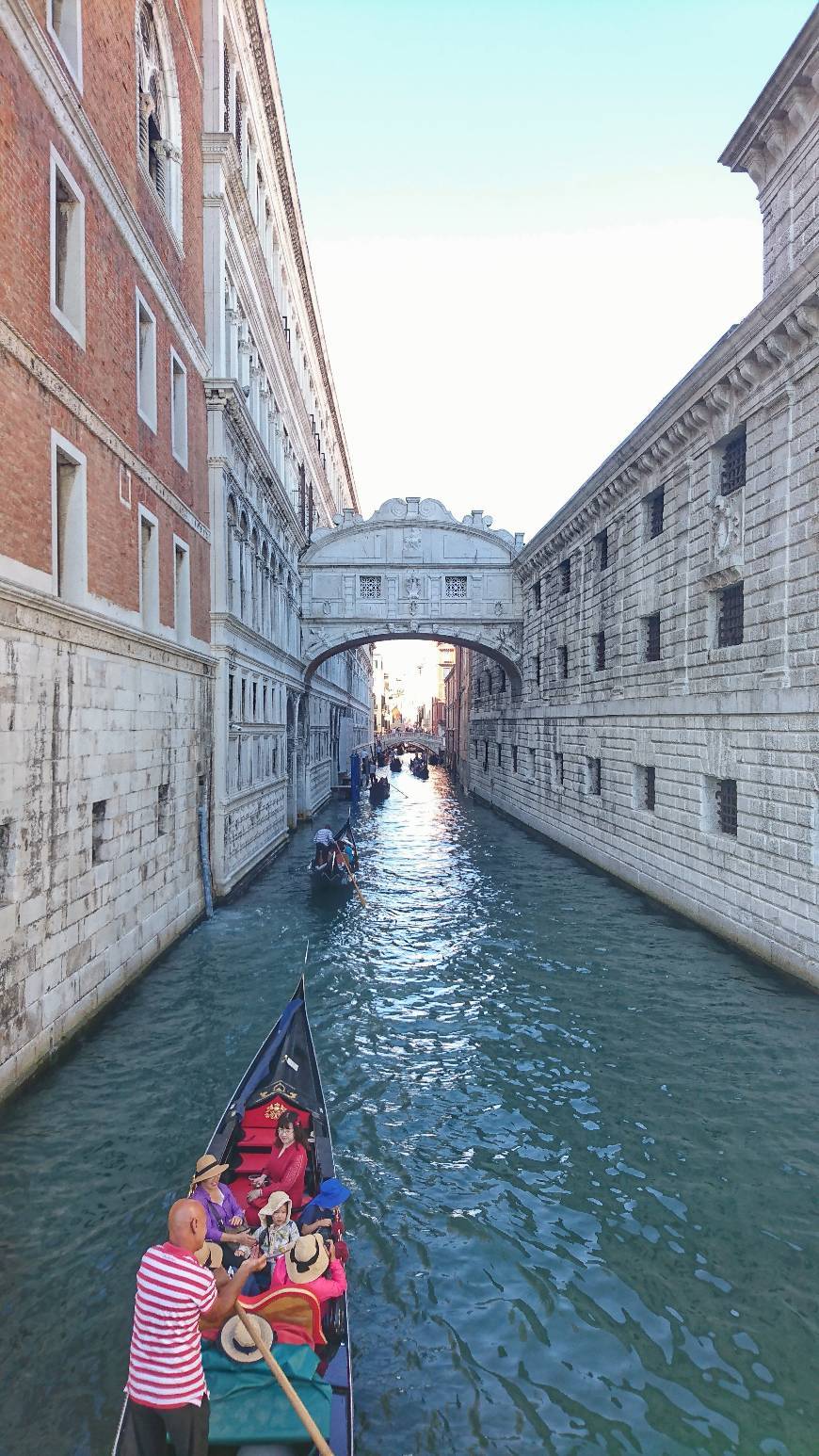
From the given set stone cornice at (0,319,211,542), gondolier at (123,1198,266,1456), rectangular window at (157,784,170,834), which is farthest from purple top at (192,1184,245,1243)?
rectangular window at (157,784,170,834)

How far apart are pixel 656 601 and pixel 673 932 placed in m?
6.09

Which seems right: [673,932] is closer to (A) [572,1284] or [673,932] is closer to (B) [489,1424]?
(A) [572,1284]

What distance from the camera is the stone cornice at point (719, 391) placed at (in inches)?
404

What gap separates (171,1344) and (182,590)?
11.2 meters

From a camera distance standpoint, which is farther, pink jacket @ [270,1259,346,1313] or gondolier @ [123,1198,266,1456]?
pink jacket @ [270,1259,346,1313]

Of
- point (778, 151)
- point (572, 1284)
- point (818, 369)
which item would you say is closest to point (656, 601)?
point (818, 369)

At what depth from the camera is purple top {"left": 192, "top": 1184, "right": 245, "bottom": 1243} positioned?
4891mm

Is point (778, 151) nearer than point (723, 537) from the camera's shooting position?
No

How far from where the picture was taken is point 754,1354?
457 cm

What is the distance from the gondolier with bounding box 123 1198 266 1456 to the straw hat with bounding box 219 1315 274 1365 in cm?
49

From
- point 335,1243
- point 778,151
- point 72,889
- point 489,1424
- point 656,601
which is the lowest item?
point 489,1424

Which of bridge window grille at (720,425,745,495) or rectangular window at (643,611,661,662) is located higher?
bridge window grille at (720,425,745,495)

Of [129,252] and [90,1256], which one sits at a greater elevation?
[129,252]

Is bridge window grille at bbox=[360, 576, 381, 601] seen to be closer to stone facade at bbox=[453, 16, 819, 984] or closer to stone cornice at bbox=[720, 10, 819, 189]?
stone facade at bbox=[453, 16, 819, 984]
